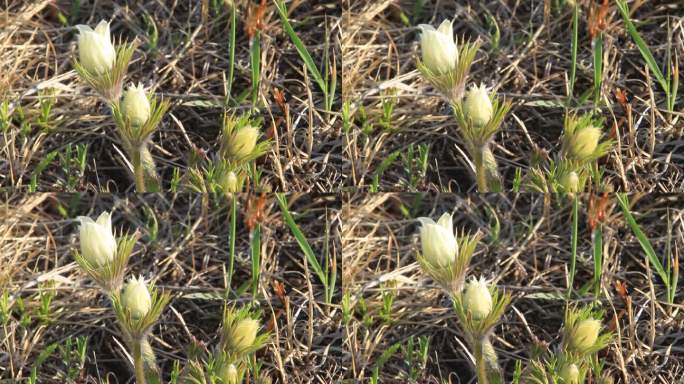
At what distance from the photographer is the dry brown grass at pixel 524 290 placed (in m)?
1.93

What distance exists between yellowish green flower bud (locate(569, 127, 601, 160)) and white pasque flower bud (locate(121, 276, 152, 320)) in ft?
2.86

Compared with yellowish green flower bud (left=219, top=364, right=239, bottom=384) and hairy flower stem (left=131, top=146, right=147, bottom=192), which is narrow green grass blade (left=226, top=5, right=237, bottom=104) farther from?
yellowish green flower bud (left=219, top=364, right=239, bottom=384)

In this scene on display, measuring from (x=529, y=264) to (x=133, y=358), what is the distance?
80 centimetres

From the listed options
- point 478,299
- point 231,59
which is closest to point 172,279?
point 231,59

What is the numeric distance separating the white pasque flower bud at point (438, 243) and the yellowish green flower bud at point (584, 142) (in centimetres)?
29

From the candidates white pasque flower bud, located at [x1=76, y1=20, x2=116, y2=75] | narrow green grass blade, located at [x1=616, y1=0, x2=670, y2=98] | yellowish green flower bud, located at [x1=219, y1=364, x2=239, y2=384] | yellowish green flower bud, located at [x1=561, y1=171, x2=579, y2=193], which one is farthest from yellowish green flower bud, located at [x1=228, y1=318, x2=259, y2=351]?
narrow green grass blade, located at [x1=616, y1=0, x2=670, y2=98]

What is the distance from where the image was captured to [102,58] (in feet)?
6.14

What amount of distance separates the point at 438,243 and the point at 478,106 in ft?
0.90

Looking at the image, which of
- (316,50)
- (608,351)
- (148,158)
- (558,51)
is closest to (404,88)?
(316,50)

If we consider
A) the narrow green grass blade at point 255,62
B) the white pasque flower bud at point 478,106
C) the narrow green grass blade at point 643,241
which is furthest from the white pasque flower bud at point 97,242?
the narrow green grass blade at point 643,241

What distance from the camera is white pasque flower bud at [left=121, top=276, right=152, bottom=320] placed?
73.6 inches

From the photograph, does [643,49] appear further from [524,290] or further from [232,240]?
[232,240]

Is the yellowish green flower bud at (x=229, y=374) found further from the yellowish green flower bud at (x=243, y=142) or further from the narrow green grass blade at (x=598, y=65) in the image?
the narrow green grass blade at (x=598, y=65)

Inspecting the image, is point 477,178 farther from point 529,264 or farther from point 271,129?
point 271,129
